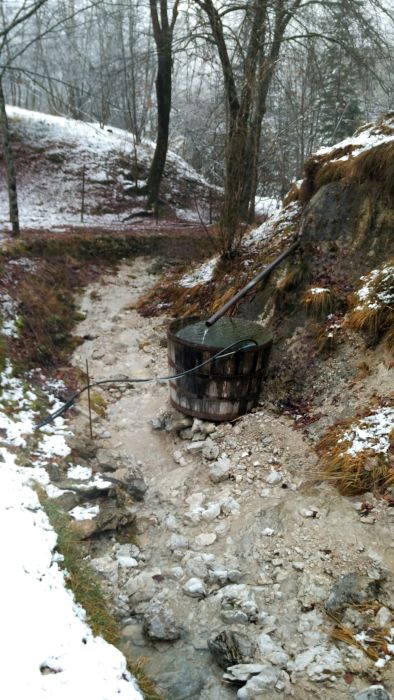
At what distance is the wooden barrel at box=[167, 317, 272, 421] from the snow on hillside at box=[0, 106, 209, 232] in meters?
8.23

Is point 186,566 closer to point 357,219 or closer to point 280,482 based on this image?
point 280,482

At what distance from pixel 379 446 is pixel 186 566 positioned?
183 centimetres

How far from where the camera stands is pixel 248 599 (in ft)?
10.3

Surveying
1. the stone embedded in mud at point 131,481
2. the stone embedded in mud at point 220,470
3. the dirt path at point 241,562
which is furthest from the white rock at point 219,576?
the stone embedded in mud at point 131,481

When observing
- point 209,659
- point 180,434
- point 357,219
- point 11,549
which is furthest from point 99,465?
point 357,219

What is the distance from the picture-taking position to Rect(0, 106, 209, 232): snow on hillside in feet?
46.6

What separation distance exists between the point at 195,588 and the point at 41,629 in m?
1.27

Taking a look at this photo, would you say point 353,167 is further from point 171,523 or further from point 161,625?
point 161,625

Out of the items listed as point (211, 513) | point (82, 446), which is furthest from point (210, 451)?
point (82, 446)

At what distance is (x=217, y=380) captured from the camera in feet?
16.4

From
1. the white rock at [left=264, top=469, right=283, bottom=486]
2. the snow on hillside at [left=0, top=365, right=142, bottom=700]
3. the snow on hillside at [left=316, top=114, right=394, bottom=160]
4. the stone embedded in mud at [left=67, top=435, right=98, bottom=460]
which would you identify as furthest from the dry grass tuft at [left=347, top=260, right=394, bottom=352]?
the snow on hillside at [left=0, top=365, right=142, bottom=700]

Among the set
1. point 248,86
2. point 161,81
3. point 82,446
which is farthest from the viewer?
point 161,81

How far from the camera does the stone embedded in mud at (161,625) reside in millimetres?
2943

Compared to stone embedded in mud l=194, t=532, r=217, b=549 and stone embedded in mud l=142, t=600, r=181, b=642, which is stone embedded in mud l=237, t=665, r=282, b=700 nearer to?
stone embedded in mud l=142, t=600, r=181, b=642
